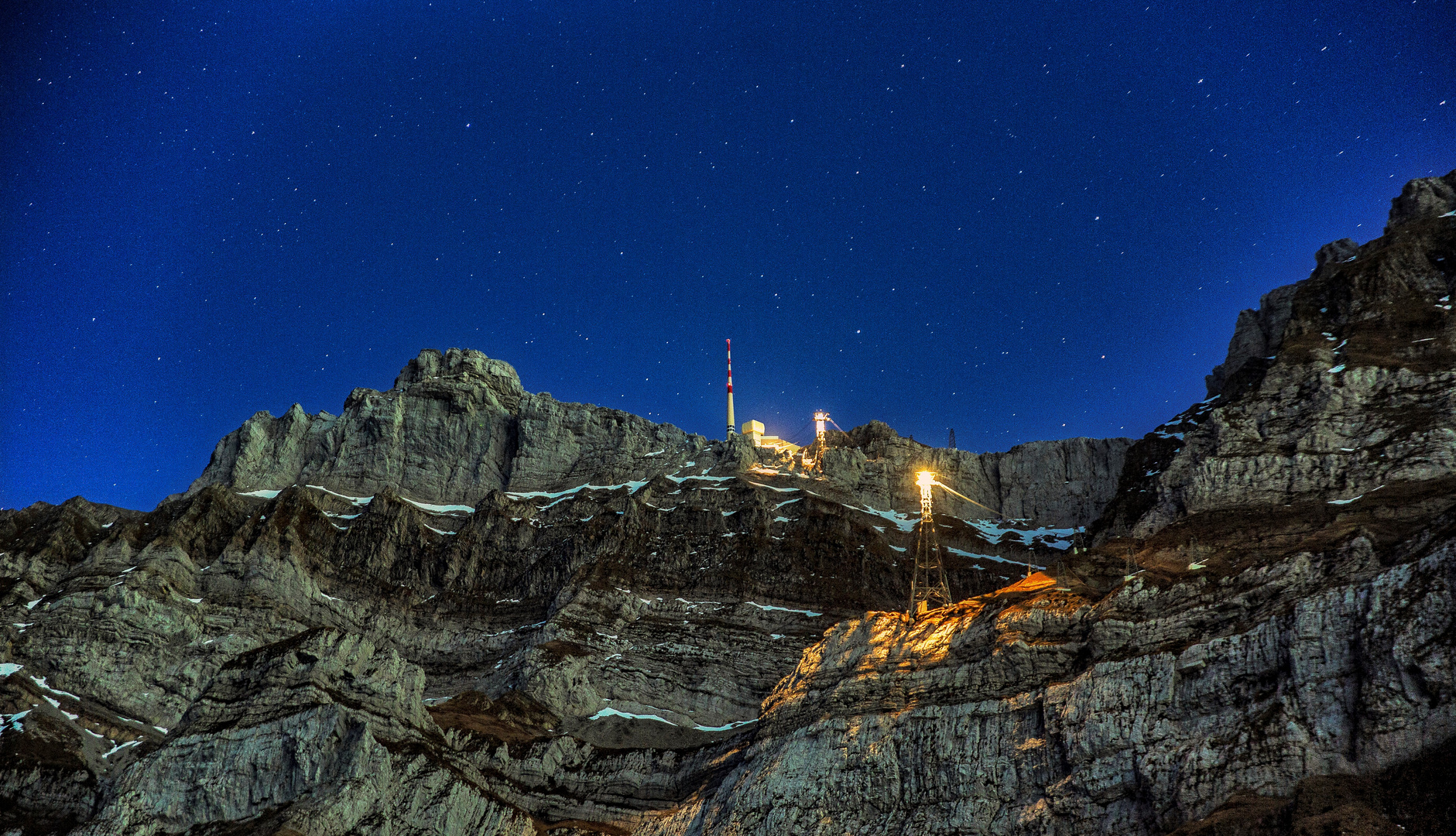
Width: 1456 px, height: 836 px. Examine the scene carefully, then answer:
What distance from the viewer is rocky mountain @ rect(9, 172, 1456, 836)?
233 ft

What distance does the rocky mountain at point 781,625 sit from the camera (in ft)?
233

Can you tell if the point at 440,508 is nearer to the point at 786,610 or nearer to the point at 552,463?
the point at 552,463

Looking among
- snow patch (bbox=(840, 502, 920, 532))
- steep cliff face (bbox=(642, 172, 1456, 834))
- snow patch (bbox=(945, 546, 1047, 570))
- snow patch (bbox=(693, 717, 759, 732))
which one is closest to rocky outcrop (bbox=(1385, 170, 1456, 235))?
steep cliff face (bbox=(642, 172, 1456, 834))

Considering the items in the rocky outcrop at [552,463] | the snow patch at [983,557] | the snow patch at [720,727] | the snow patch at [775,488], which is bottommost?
the snow patch at [720,727]

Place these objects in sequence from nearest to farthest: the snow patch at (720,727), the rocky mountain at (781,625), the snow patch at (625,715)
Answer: the rocky mountain at (781,625), the snow patch at (720,727), the snow patch at (625,715)

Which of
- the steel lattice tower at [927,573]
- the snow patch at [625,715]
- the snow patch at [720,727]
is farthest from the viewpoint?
the snow patch at [625,715]

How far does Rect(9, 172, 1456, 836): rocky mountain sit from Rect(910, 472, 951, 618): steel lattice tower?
384 centimetres

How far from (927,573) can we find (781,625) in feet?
105

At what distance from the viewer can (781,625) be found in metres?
148

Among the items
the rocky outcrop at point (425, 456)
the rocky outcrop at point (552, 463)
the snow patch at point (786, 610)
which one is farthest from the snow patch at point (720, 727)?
the rocky outcrop at point (425, 456)

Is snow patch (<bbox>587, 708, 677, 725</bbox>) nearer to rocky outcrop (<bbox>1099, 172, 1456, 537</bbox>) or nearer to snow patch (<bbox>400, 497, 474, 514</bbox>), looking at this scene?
rocky outcrop (<bbox>1099, 172, 1456, 537</bbox>)

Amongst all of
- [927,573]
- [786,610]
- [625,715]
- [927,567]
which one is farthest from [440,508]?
[927,567]

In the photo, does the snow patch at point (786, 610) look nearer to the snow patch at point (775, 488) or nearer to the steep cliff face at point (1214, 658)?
the snow patch at point (775, 488)

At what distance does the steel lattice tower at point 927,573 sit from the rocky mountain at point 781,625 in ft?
12.6
